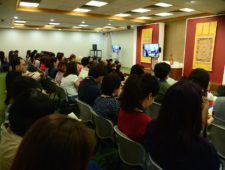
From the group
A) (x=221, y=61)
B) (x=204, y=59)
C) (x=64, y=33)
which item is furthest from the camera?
(x=64, y=33)

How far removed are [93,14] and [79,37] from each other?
8860 mm

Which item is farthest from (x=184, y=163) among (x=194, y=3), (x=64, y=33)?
(x=64, y=33)

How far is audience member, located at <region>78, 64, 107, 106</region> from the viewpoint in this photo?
316 cm

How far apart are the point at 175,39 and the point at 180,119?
973 centimetres

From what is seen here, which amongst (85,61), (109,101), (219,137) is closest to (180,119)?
(219,137)

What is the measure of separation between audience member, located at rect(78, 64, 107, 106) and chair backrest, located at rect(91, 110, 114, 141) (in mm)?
727

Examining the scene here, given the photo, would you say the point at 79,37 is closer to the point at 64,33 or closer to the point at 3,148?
the point at 64,33

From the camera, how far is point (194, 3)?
20.5ft

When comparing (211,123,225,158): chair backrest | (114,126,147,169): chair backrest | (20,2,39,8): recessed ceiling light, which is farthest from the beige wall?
(114,126,147,169): chair backrest

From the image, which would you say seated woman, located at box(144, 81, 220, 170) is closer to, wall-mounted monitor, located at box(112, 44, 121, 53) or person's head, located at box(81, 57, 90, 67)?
person's head, located at box(81, 57, 90, 67)

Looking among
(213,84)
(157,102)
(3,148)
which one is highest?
(3,148)

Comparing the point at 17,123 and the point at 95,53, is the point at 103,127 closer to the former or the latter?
the point at 17,123

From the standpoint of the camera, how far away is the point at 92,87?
3176mm

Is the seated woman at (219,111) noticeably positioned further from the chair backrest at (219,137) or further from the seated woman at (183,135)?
the seated woman at (183,135)
